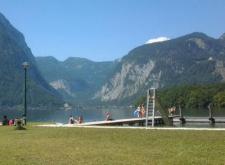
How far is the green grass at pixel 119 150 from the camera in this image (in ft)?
59.7

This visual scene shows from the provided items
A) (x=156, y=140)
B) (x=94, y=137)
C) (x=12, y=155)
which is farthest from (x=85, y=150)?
(x=94, y=137)

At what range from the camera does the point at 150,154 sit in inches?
772

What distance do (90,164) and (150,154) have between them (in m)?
2.98

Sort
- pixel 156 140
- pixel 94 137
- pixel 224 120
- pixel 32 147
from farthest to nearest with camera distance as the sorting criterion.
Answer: pixel 224 120, pixel 94 137, pixel 156 140, pixel 32 147

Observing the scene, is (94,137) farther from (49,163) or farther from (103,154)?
(49,163)

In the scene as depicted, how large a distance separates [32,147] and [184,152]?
7224 millimetres

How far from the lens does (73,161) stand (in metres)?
18.3

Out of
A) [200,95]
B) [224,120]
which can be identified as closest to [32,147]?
[224,120]

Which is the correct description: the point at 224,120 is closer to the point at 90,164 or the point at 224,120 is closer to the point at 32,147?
the point at 32,147

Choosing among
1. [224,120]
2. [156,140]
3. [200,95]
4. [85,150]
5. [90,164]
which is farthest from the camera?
[200,95]

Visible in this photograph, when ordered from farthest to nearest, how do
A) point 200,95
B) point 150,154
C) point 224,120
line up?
point 200,95
point 224,120
point 150,154

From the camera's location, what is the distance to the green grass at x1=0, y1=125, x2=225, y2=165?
59.7ft

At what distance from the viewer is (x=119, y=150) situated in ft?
69.6

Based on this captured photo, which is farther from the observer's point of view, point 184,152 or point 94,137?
point 94,137
